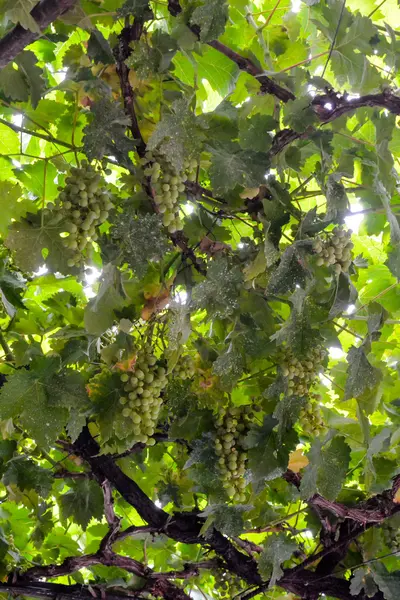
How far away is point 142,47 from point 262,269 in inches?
21.5

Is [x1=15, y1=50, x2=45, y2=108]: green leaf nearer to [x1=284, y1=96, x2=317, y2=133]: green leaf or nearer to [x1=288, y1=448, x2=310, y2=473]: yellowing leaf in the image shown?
[x1=284, y1=96, x2=317, y2=133]: green leaf

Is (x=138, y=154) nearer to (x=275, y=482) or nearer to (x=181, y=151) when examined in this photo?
(x=181, y=151)

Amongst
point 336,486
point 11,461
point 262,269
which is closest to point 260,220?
point 262,269

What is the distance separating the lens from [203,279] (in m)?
1.67

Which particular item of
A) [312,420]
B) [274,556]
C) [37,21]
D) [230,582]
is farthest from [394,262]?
[230,582]

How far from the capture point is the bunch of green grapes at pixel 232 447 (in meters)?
1.64

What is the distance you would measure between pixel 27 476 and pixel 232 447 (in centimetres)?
65

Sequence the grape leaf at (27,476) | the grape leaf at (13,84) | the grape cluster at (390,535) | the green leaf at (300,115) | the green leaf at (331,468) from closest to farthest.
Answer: the green leaf at (300,115)
the grape leaf at (13,84)
the green leaf at (331,468)
the grape leaf at (27,476)
the grape cluster at (390,535)

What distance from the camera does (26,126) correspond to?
6.35ft

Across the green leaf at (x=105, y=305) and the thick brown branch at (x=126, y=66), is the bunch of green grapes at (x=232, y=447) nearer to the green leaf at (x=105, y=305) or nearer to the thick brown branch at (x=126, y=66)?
the green leaf at (x=105, y=305)

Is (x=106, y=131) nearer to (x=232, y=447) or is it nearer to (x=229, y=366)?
(x=229, y=366)

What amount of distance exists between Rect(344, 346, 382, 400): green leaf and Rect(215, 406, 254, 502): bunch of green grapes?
27 cm

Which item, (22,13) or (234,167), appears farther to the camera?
(234,167)

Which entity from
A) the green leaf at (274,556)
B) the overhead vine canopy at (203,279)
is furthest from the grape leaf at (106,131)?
the green leaf at (274,556)
